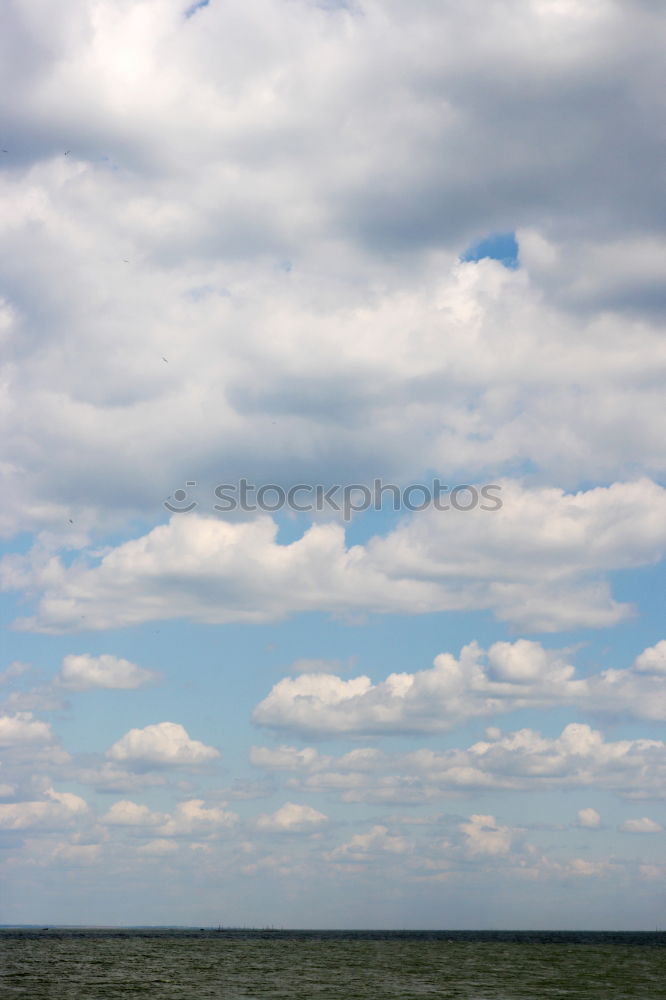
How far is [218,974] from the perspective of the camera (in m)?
149

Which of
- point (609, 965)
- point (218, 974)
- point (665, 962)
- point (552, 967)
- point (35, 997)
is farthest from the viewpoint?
point (665, 962)

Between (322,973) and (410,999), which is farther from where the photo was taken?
(322,973)

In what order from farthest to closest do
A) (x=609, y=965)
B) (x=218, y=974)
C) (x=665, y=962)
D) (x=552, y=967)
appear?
(x=665, y=962), (x=609, y=965), (x=552, y=967), (x=218, y=974)

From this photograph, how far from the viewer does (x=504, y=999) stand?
105m

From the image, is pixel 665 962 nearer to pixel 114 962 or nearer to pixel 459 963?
pixel 459 963

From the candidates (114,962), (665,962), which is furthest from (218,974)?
(665,962)

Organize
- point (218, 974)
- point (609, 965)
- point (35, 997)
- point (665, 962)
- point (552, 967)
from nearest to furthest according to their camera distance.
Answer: point (35, 997) → point (218, 974) → point (552, 967) → point (609, 965) → point (665, 962)

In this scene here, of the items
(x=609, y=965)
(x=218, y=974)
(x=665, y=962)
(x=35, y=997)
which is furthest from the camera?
(x=665, y=962)

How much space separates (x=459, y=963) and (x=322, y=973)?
41782 millimetres

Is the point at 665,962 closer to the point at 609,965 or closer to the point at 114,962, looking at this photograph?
the point at 609,965

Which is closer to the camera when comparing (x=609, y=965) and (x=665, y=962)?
(x=609, y=965)

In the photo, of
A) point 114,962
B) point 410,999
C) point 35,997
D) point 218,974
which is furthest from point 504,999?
point 114,962

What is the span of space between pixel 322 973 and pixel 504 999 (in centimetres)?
5419

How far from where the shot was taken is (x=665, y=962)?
197 m
